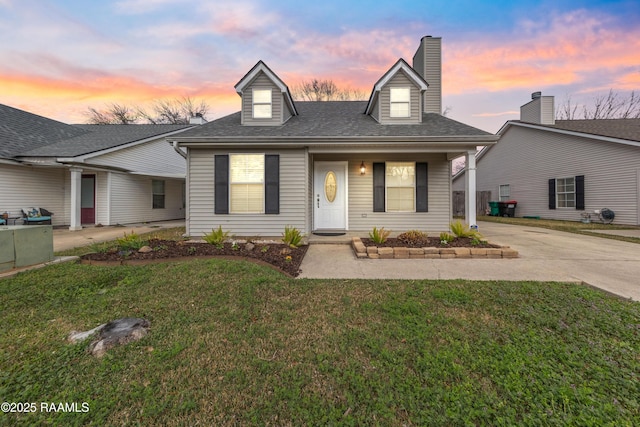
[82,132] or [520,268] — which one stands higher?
[82,132]

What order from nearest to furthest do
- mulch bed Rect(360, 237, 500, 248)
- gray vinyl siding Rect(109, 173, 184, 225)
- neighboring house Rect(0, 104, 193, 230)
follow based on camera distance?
mulch bed Rect(360, 237, 500, 248)
neighboring house Rect(0, 104, 193, 230)
gray vinyl siding Rect(109, 173, 184, 225)

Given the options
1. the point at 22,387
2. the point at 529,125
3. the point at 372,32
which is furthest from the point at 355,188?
the point at 529,125

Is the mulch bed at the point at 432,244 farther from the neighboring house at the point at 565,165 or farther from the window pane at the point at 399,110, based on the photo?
the neighboring house at the point at 565,165

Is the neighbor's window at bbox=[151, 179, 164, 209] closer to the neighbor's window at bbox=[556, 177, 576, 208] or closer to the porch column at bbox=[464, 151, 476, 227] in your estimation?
the porch column at bbox=[464, 151, 476, 227]

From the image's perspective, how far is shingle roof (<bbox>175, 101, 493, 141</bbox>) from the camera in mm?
7051

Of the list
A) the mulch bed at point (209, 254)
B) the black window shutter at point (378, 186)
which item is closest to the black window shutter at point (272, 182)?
the mulch bed at point (209, 254)

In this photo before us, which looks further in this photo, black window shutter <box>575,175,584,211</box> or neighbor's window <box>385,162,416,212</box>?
black window shutter <box>575,175,584,211</box>

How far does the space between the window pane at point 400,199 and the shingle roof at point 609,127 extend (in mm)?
10043

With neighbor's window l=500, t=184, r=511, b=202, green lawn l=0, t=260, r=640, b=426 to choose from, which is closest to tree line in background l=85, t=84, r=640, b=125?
neighbor's window l=500, t=184, r=511, b=202

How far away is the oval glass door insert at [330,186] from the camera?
8.29m

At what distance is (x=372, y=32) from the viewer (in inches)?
451

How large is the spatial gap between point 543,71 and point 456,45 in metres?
5.36

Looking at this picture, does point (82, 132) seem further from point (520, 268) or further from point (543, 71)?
point (543, 71)

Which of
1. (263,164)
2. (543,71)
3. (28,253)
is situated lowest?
(28,253)
